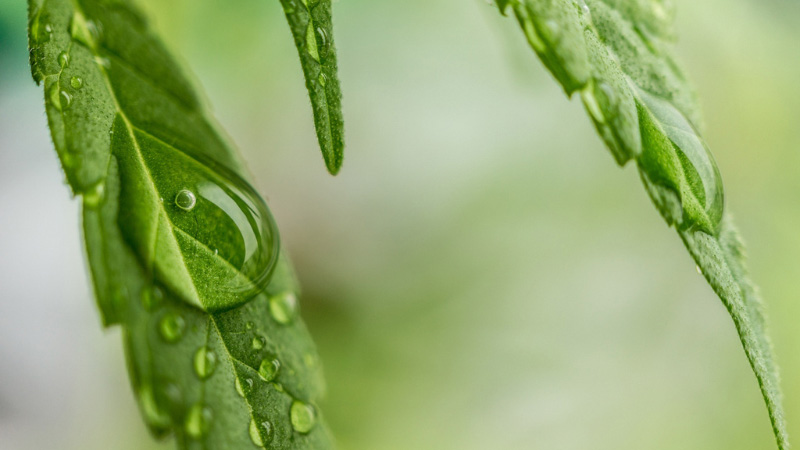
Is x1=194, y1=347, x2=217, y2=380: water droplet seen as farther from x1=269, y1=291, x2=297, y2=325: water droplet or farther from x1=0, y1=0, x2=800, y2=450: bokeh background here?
x1=0, y1=0, x2=800, y2=450: bokeh background

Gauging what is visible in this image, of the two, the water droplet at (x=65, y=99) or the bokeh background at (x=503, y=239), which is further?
the bokeh background at (x=503, y=239)

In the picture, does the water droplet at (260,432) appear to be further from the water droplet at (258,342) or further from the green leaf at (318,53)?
the green leaf at (318,53)

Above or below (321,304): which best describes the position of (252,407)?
above

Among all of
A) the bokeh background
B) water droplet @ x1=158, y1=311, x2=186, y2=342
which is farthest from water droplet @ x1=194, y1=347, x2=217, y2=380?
the bokeh background

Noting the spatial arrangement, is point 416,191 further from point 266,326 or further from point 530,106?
point 266,326

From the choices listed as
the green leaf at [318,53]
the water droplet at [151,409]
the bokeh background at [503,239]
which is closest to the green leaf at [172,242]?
the water droplet at [151,409]

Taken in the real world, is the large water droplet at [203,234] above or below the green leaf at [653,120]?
above

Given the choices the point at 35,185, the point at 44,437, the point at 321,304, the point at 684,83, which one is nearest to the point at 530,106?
the point at 321,304

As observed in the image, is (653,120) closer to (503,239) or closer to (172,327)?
(172,327)
